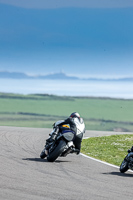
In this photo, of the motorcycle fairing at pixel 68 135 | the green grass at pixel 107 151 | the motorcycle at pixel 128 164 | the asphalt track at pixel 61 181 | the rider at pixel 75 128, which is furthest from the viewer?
the green grass at pixel 107 151

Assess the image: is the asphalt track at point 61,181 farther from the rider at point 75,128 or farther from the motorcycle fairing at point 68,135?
the motorcycle fairing at point 68,135

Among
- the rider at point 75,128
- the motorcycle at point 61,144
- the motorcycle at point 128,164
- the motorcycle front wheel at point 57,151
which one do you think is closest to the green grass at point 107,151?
the rider at point 75,128

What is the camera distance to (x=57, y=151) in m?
15.3

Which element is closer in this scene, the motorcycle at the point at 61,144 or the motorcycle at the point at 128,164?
the motorcycle at the point at 128,164

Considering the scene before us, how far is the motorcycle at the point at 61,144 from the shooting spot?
15297 millimetres

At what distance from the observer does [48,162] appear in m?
15.3

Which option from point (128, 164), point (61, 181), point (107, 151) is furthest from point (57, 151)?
point (107, 151)

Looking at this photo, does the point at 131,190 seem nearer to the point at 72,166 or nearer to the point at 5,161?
the point at 72,166

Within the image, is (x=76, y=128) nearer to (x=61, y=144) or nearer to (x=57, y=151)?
(x=61, y=144)

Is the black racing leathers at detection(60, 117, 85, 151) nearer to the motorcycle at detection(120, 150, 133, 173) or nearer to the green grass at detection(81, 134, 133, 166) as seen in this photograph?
the green grass at detection(81, 134, 133, 166)

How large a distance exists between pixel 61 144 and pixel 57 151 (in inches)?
9.8

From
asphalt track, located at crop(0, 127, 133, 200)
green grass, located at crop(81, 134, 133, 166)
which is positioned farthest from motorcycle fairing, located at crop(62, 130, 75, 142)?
green grass, located at crop(81, 134, 133, 166)

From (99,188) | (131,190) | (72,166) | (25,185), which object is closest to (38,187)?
A: (25,185)

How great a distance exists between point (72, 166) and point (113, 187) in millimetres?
4085
